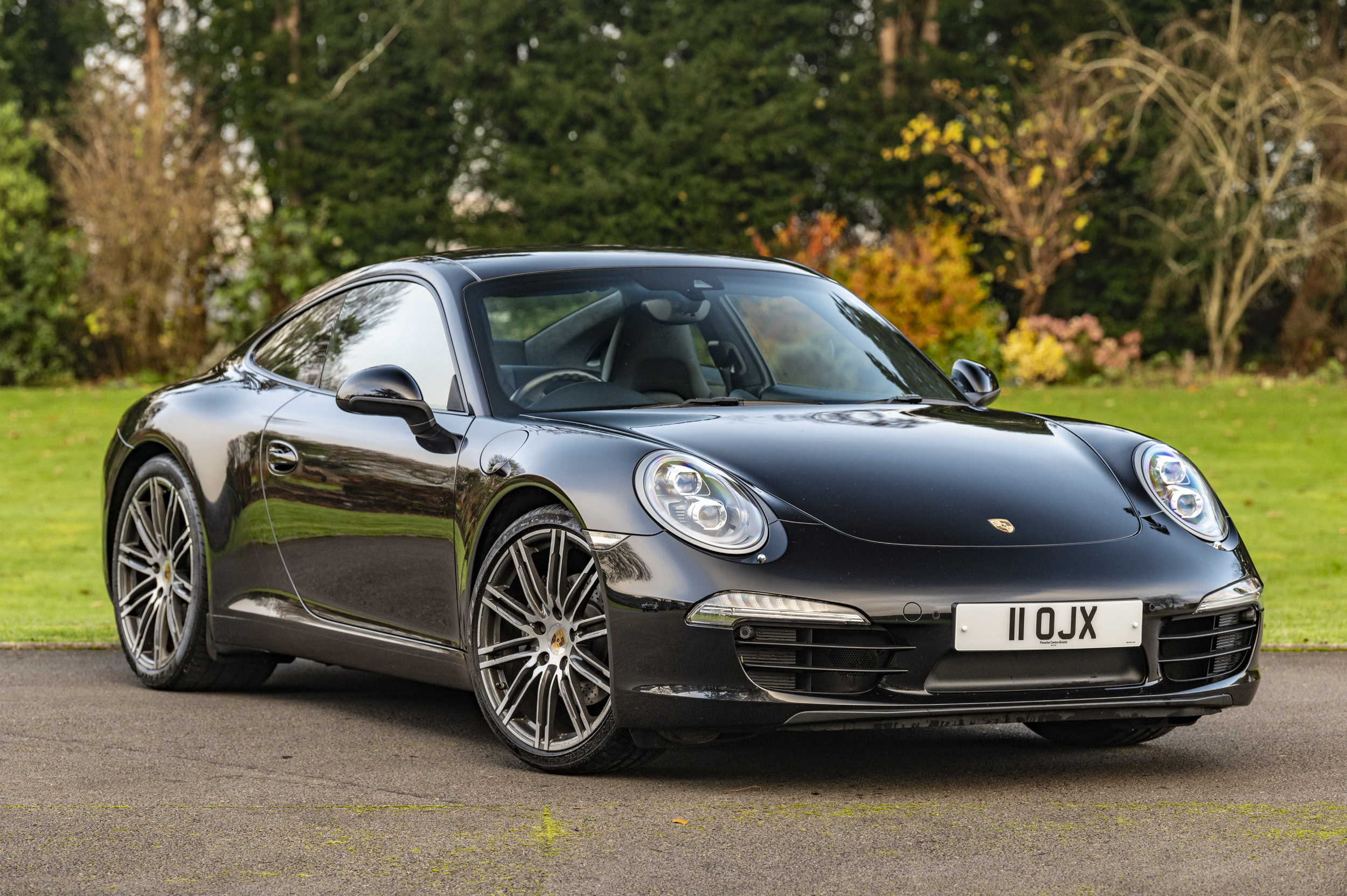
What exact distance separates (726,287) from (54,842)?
2878 millimetres

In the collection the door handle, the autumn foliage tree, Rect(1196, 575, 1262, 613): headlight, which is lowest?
the autumn foliage tree

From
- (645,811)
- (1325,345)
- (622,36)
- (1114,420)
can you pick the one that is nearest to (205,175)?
(622,36)

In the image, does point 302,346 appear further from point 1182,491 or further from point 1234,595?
point 1234,595

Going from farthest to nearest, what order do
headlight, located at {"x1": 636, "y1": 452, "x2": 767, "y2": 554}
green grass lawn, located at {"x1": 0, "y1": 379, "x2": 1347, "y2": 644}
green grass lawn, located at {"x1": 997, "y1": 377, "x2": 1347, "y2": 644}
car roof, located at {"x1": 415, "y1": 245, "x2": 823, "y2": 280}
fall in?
1. green grass lawn, located at {"x1": 997, "y1": 377, "x2": 1347, "y2": 644}
2. green grass lawn, located at {"x1": 0, "y1": 379, "x2": 1347, "y2": 644}
3. car roof, located at {"x1": 415, "y1": 245, "x2": 823, "y2": 280}
4. headlight, located at {"x1": 636, "y1": 452, "x2": 767, "y2": 554}

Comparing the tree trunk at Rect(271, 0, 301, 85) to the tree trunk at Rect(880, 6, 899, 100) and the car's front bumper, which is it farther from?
the car's front bumper

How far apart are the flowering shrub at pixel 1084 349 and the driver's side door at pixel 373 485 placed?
22706 mm

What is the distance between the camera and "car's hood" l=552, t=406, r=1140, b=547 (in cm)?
461

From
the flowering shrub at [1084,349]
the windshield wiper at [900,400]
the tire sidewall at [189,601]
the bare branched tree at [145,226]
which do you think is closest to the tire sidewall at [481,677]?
the windshield wiper at [900,400]

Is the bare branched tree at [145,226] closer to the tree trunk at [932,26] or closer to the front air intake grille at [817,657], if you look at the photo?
the tree trunk at [932,26]

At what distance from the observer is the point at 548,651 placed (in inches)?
191

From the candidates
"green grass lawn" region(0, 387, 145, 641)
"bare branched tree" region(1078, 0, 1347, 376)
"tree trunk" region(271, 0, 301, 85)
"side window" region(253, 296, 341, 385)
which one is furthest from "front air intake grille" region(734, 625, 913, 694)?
"tree trunk" region(271, 0, 301, 85)

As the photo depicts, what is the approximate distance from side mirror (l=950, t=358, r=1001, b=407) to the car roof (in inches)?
25.5

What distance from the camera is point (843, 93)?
35.0 metres

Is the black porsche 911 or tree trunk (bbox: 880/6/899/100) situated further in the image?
tree trunk (bbox: 880/6/899/100)
